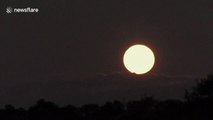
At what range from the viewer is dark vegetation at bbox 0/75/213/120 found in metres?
80.0

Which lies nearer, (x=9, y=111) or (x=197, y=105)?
(x=197, y=105)

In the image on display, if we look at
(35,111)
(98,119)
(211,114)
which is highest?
(35,111)

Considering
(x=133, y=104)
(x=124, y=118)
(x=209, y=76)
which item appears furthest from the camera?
(x=133, y=104)

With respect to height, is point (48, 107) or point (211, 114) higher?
point (48, 107)

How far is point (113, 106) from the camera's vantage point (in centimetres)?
11575

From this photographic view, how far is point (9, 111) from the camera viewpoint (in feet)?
400

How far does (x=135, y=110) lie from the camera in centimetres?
9600

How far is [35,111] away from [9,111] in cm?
→ 648

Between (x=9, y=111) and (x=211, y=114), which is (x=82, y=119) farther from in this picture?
(x=211, y=114)

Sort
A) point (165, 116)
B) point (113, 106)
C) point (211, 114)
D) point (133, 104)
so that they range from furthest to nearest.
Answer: point (113, 106) → point (133, 104) → point (165, 116) → point (211, 114)

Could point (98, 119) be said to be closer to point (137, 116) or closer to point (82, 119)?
point (82, 119)

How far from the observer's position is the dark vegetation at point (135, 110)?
80.0 meters

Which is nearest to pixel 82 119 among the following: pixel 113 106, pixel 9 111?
pixel 113 106

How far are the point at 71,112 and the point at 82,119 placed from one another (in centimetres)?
860
